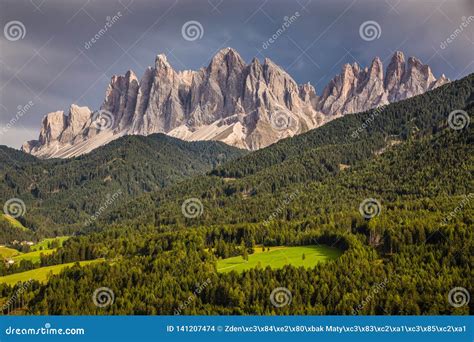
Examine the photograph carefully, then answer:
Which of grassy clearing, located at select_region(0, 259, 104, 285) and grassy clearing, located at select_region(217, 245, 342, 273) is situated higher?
grassy clearing, located at select_region(0, 259, 104, 285)

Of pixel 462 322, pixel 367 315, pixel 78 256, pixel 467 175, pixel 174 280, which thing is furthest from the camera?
pixel 467 175

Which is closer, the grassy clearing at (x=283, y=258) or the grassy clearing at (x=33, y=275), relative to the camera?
the grassy clearing at (x=283, y=258)

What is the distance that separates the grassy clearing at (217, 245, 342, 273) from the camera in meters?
119

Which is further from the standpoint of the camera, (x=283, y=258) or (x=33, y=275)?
(x=33, y=275)

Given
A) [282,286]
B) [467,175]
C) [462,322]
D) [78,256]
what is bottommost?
[462,322]

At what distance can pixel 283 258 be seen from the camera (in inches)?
4963

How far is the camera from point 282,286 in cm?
10006

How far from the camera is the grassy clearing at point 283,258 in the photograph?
119m

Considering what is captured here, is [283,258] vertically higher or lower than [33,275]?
lower

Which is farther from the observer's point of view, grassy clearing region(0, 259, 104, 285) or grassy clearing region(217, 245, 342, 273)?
grassy clearing region(0, 259, 104, 285)

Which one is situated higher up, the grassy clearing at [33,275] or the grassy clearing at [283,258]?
the grassy clearing at [33,275]

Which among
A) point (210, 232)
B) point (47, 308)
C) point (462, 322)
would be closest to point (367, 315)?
point (462, 322)

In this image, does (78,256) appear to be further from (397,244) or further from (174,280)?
(397,244)

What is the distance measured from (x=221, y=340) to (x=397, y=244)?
66.8m
